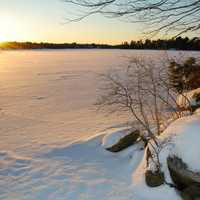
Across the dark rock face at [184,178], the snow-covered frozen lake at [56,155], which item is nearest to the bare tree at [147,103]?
the dark rock face at [184,178]

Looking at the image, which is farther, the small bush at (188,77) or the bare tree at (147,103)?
the small bush at (188,77)

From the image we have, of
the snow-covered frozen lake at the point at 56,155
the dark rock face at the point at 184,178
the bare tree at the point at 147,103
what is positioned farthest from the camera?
the bare tree at the point at 147,103

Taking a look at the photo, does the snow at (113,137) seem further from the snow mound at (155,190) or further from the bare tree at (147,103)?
the snow mound at (155,190)

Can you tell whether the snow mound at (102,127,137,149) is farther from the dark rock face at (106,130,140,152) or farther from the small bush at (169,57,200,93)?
Answer: the small bush at (169,57,200,93)

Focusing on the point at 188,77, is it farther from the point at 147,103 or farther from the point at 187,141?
the point at 187,141

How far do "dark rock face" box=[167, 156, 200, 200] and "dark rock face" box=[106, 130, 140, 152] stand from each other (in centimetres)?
188

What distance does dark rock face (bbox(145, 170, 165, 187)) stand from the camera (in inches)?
183

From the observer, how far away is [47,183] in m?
5.07

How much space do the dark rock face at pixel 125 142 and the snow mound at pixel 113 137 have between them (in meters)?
0.12

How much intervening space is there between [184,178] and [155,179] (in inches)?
21.6

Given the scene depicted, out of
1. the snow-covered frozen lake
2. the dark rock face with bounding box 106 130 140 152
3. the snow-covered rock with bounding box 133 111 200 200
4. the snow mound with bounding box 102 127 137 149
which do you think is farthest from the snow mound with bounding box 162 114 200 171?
the snow mound with bounding box 102 127 137 149

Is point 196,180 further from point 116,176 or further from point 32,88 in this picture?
point 32,88

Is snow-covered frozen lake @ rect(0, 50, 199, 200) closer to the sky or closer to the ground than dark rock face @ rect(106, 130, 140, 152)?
closer to the ground

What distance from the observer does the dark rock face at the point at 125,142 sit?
6336mm
